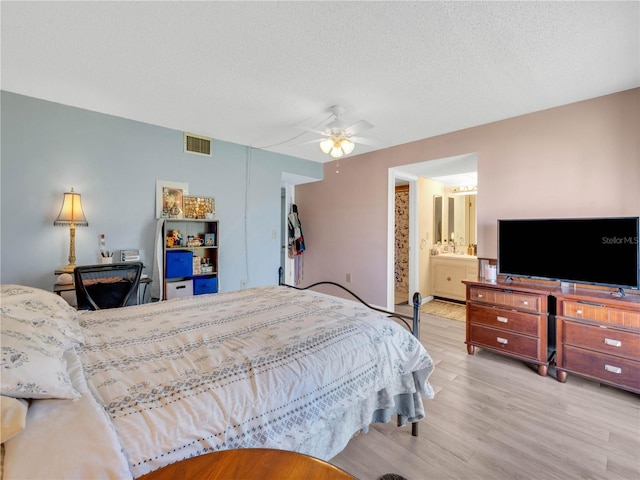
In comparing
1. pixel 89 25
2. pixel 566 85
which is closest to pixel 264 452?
pixel 89 25

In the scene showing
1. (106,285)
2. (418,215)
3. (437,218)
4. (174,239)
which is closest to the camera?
(106,285)

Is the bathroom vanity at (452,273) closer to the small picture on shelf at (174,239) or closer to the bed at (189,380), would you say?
the bed at (189,380)

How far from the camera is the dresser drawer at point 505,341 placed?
269 centimetres

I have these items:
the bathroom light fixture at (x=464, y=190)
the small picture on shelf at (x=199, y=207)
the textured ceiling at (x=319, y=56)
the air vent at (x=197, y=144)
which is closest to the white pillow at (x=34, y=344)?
the textured ceiling at (x=319, y=56)

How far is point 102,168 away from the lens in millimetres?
3131

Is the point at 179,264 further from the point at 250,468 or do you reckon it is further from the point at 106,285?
the point at 250,468

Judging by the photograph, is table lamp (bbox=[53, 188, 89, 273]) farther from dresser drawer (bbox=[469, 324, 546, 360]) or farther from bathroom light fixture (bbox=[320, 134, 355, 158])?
dresser drawer (bbox=[469, 324, 546, 360])

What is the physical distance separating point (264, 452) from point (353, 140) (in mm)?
2613

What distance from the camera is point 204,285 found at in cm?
368

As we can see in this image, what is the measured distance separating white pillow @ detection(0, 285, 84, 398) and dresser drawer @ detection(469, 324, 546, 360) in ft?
10.6

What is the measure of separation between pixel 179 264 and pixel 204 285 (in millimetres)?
425

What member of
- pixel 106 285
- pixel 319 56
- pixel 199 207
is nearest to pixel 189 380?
pixel 106 285

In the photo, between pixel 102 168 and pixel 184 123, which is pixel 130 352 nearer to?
pixel 102 168

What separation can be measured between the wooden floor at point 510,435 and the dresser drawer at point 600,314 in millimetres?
578
